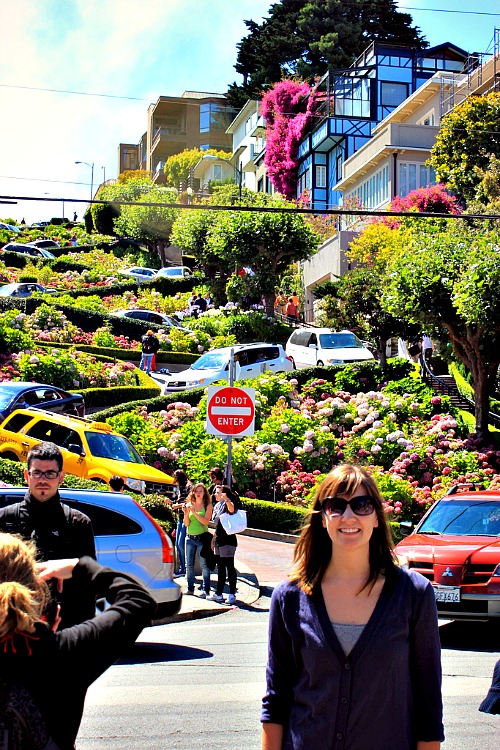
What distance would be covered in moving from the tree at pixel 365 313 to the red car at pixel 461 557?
59.3 feet

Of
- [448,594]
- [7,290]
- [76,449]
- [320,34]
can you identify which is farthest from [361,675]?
[320,34]

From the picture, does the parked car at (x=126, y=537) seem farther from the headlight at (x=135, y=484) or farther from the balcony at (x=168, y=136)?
the balcony at (x=168, y=136)

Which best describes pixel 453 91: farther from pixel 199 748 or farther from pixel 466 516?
pixel 199 748

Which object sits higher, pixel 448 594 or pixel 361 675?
pixel 361 675

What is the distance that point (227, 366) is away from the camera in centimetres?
3247

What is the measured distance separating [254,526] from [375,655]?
18.6 meters

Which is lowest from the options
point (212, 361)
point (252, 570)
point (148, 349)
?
point (252, 570)

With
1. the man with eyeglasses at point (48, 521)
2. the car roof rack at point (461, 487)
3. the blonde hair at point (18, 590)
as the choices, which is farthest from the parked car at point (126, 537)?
the blonde hair at point (18, 590)

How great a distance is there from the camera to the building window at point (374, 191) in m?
53.4

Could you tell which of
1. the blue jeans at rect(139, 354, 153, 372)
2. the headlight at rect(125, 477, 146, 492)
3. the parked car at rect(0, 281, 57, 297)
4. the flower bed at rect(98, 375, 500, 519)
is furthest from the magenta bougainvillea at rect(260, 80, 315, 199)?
the headlight at rect(125, 477, 146, 492)

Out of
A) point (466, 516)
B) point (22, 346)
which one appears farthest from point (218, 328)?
point (466, 516)

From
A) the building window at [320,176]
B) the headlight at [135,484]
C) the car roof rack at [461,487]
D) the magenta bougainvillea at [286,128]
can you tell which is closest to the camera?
the car roof rack at [461,487]

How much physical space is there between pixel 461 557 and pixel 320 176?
57094mm

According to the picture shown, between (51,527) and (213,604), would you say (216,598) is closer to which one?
(213,604)
